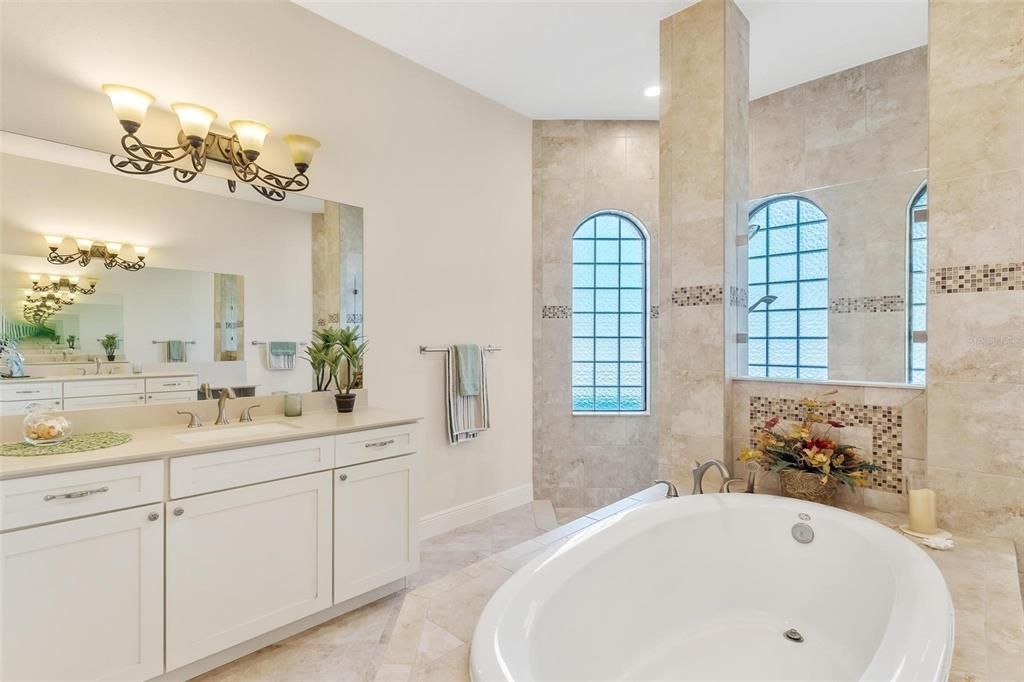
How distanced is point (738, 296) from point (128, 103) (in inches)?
104

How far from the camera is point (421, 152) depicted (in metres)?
3.02

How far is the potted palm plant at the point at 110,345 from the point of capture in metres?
1.95

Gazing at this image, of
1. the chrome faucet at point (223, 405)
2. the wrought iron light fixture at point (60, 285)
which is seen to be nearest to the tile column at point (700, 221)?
the chrome faucet at point (223, 405)

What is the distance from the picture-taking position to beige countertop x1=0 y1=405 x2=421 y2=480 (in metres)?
1.50

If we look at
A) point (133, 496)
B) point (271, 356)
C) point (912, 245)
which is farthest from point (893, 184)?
point (133, 496)

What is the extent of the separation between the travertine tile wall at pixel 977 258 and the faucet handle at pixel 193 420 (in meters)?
2.86

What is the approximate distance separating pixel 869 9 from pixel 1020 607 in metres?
2.67

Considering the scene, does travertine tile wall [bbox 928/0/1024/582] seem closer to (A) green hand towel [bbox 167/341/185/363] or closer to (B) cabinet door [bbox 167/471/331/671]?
(B) cabinet door [bbox 167/471/331/671]

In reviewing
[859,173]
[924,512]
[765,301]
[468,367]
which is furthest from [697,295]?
[859,173]

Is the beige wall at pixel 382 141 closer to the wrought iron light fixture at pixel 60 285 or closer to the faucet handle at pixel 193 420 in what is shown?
the wrought iron light fixture at pixel 60 285

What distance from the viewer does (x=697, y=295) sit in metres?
2.36

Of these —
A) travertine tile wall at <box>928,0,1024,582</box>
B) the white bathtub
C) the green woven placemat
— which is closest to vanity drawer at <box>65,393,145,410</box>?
the green woven placemat

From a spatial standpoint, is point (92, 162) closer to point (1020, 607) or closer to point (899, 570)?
point (899, 570)

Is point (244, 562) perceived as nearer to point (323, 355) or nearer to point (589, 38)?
point (323, 355)
